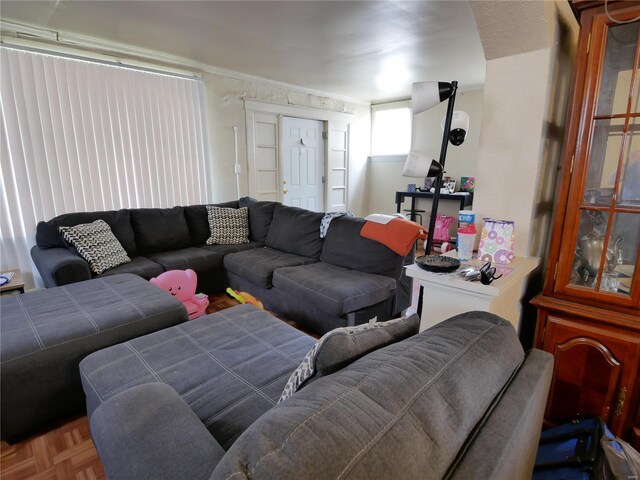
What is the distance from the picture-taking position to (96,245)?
269cm

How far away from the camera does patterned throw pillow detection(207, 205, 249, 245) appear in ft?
11.5

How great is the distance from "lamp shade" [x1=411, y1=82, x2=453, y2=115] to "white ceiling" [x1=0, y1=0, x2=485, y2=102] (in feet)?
4.26

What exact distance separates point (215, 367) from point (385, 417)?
0.94 m

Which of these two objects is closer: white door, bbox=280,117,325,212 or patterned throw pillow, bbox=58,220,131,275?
patterned throw pillow, bbox=58,220,131,275

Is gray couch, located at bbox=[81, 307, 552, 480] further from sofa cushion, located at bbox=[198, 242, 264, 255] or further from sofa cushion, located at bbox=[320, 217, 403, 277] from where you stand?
sofa cushion, located at bbox=[198, 242, 264, 255]

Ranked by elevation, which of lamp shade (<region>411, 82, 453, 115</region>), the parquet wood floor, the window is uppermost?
the window

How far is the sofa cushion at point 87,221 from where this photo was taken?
9.13ft

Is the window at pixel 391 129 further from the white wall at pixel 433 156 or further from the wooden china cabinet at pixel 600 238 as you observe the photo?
the wooden china cabinet at pixel 600 238

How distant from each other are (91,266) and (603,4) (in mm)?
3238

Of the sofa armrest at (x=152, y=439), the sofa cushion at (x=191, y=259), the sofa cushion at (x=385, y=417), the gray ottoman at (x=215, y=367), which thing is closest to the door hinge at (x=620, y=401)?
the sofa cushion at (x=385, y=417)

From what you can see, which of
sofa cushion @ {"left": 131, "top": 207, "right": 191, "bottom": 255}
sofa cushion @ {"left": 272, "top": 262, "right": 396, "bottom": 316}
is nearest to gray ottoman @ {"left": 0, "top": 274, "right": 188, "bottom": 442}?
sofa cushion @ {"left": 272, "top": 262, "right": 396, "bottom": 316}

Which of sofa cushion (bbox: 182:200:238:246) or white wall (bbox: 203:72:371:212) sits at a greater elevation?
white wall (bbox: 203:72:371:212)

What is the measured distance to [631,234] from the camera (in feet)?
4.16

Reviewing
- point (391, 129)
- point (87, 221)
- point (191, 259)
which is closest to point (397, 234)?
point (191, 259)
